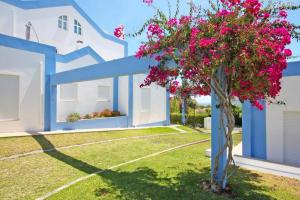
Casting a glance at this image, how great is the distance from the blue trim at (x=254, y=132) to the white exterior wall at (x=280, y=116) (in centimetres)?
21

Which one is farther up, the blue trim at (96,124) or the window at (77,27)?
the window at (77,27)

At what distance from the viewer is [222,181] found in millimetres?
7086

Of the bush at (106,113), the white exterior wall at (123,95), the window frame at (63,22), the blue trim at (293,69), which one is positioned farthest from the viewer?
the window frame at (63,22)

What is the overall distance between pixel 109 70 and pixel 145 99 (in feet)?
41.6

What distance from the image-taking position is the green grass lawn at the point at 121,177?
6.85m

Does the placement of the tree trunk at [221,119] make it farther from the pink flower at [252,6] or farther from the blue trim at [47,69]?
the blue trim at [47,69]

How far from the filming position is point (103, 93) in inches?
930

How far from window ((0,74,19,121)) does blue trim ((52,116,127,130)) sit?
116 inches

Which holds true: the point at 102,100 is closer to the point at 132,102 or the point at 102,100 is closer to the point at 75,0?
the point at 132,102

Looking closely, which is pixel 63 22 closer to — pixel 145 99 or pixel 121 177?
pixel 145 99

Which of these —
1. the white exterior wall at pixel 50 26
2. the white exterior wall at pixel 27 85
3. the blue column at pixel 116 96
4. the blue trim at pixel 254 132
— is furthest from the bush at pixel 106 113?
the blue trim at pixel 254 132

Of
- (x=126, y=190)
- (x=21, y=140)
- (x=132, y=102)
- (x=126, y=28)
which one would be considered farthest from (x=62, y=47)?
(x=126, y=190)

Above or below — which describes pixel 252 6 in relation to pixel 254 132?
above

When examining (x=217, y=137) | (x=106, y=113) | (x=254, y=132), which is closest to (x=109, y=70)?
(x=217, y=137)
